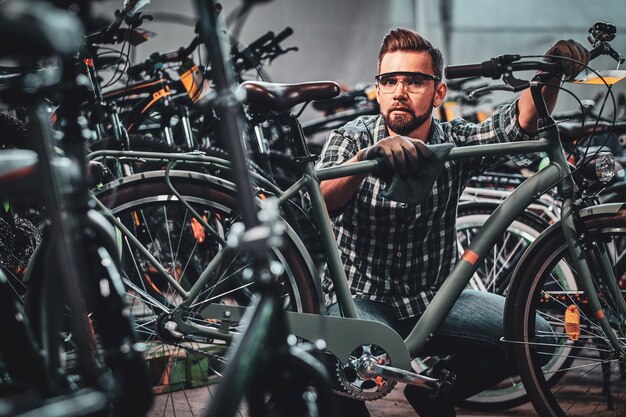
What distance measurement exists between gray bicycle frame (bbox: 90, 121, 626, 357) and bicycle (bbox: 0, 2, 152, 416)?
1.89ft

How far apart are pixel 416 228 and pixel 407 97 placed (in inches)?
15.4

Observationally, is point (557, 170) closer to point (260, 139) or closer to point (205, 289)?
point (205, 289)

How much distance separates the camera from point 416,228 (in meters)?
2.15

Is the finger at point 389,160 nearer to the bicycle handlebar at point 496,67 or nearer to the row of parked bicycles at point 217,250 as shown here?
the row of parked bicycles at point 217,250

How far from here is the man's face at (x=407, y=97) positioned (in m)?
2.07

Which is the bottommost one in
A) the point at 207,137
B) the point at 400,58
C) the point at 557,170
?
the point at 557,170

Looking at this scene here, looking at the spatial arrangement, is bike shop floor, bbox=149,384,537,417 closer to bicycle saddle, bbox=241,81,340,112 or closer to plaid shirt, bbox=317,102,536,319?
plaid shirt, bbox=317,102,536,319

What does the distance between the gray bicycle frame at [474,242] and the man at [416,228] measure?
0.34ft

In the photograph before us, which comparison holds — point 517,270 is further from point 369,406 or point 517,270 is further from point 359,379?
point 369,406

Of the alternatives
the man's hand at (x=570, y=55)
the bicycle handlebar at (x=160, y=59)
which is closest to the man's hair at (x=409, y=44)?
the man's hand at (x=570, y=55)

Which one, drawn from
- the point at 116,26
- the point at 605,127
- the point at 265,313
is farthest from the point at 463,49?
the point at 265,313

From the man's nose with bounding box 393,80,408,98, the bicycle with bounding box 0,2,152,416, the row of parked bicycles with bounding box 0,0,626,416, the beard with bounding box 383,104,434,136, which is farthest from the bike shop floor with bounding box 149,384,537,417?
the bicycle with bounding box 0,2,152,416

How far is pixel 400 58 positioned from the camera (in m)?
2.09

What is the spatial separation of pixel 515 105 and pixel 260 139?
1513 millimetres
